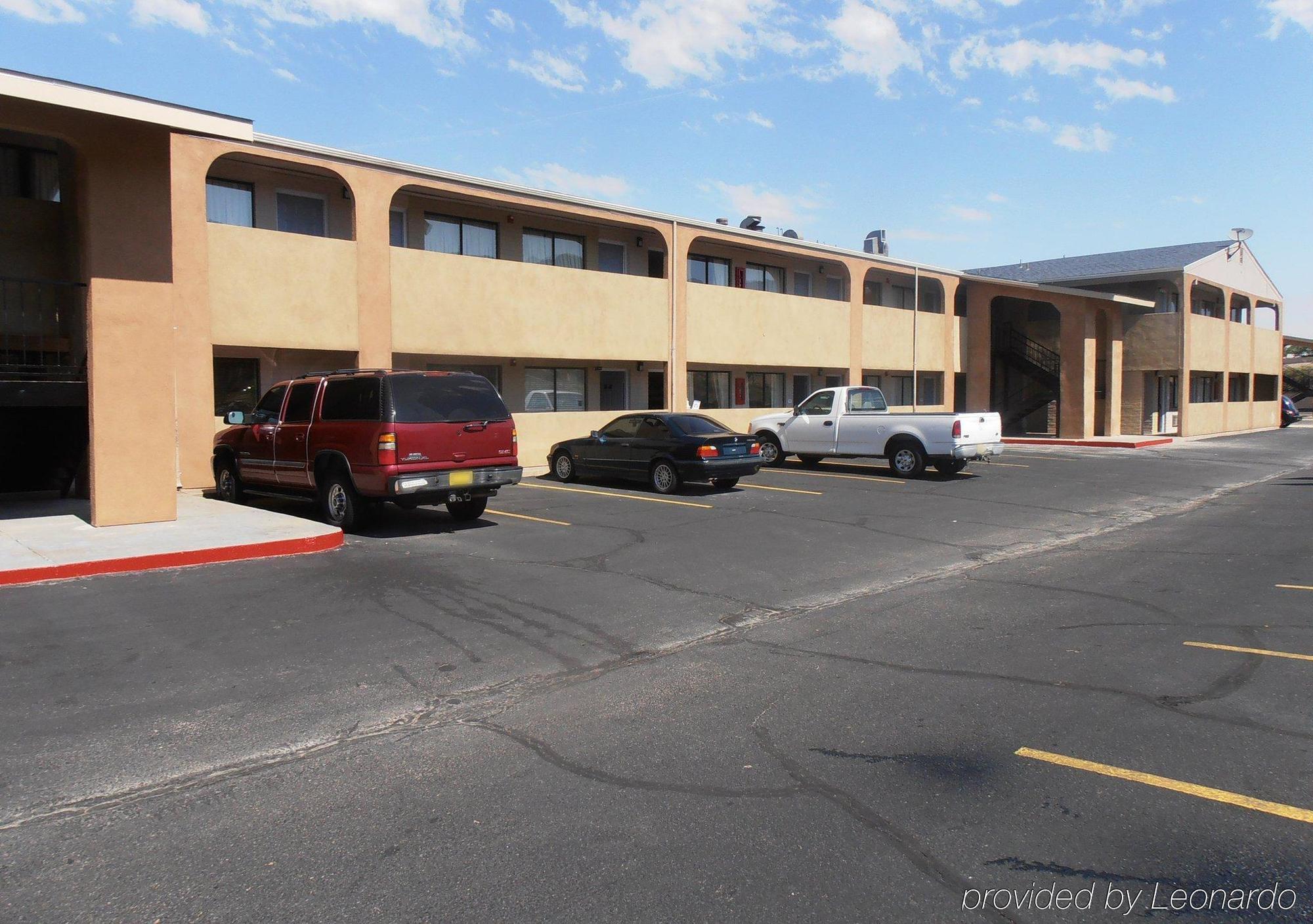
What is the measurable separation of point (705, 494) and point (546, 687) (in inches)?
418

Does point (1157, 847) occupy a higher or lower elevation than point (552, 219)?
lower

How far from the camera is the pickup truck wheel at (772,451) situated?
2206cm

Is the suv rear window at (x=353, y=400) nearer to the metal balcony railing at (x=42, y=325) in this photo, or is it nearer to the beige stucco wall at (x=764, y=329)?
the metal balcony railing at (x=42, y=325)

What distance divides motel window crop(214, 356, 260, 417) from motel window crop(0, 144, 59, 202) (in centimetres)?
379

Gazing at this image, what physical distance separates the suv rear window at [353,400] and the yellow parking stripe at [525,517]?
108 inches

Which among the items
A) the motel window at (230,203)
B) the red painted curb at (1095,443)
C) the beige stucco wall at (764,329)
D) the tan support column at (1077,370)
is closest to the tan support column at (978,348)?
the red painted curb at (1095,443)

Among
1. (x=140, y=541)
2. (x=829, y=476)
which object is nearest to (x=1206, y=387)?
(x=829, y=476)

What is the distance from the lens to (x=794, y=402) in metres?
30.6

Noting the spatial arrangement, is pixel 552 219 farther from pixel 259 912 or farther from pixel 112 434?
pixel 259 912

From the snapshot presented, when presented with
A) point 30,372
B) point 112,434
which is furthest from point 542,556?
point 30,372

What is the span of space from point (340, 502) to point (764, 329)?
16.4 meters

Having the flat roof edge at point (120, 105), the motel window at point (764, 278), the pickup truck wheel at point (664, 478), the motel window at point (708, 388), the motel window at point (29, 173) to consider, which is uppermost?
the motel window at point (764, 278)

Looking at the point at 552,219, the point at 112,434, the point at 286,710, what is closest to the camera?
the point at 286,710

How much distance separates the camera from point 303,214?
1806 cm
